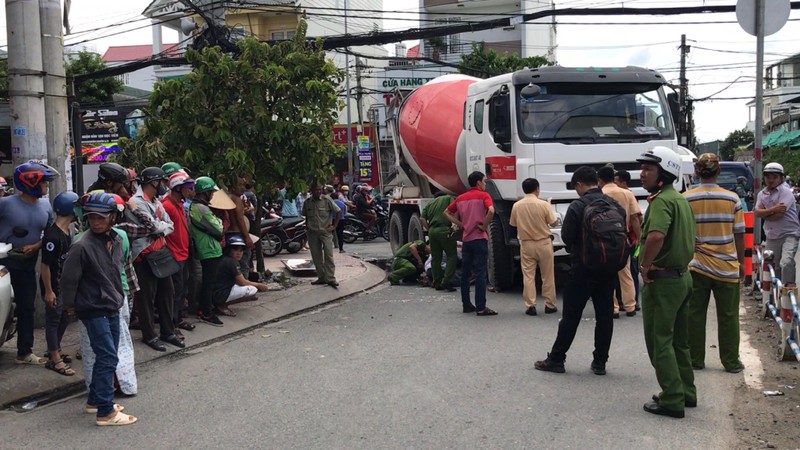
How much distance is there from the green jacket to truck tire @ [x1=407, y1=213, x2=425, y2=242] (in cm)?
654

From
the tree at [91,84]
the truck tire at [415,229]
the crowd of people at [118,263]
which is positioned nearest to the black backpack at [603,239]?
the crowd of people at [118,263]

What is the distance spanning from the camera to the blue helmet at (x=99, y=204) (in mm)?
5699

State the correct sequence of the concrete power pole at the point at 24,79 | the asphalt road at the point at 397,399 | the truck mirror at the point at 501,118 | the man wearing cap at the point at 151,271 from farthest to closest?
the truck mirror at the point at 501,118 < the concrete power pole at the point at 24,79 < the man wearing cap at the point at 151,271 < the asphalt road at the point at 397,399

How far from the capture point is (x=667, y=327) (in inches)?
225

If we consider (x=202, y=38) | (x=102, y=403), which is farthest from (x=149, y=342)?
(x=202, y=38)

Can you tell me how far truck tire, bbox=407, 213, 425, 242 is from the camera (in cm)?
1530

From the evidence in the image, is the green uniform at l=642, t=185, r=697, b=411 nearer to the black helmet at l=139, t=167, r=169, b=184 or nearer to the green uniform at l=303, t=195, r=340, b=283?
the black helmet at l=139, t=167, r=169, b=184

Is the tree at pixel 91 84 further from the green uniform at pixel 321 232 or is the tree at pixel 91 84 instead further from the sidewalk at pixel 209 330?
the green uniform at pixel 321 232

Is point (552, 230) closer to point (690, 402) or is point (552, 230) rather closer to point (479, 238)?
point (479, 238)

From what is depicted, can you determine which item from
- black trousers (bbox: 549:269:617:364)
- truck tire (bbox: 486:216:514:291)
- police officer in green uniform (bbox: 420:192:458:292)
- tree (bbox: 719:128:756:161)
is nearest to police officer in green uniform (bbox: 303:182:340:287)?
police officer in green uniform (bbox: 420:192:458:292)

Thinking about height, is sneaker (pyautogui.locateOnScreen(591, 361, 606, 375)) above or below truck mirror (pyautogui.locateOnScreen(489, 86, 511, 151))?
below

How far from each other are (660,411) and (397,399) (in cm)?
195

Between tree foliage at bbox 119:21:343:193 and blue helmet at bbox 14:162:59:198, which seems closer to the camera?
blue helmet at bbox 14:162:59:198

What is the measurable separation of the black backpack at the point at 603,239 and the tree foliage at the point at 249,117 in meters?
5.57
